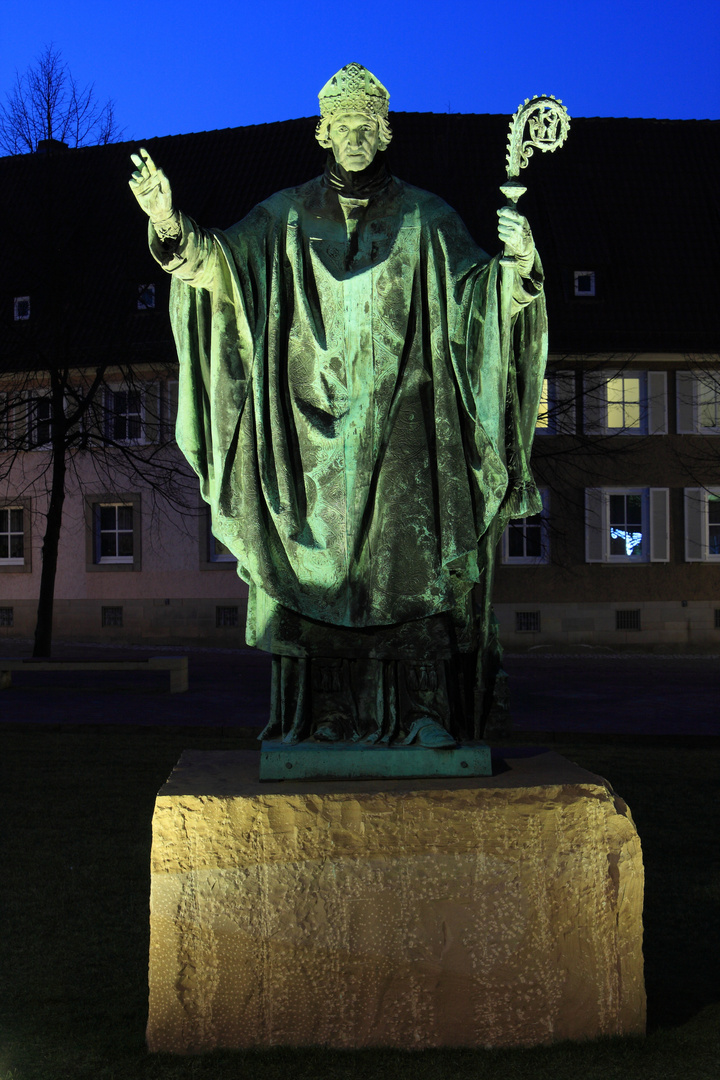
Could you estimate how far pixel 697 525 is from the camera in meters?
26.5

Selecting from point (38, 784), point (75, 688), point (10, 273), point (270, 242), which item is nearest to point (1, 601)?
point (10, 273)

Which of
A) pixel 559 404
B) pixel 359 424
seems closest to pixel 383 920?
pixel 359 424

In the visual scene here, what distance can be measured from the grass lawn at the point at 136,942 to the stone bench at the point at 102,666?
572cm

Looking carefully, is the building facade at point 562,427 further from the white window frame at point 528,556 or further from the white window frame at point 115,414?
the white window frame at point 115,414

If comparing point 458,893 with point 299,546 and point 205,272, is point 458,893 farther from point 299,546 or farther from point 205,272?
point 205,272

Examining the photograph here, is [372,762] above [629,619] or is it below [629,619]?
above

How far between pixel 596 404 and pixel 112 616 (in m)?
10.5

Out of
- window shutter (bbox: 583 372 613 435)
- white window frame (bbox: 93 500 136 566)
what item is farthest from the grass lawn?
white window frame (bbox: 93 500 136 566)

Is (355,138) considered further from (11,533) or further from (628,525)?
(11,533)

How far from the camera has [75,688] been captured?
16828mm

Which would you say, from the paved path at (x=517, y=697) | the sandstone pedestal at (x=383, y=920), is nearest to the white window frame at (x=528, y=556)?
the paved path at (x=517, y=697)

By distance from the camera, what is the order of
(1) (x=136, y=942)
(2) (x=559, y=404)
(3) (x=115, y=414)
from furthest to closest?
(2) (x=559, y=404) < (3) (x=115, y=414) < (1) (x=136, y=942)

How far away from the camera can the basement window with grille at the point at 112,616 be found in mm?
27781

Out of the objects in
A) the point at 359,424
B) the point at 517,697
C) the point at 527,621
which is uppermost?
the point at 359,424
